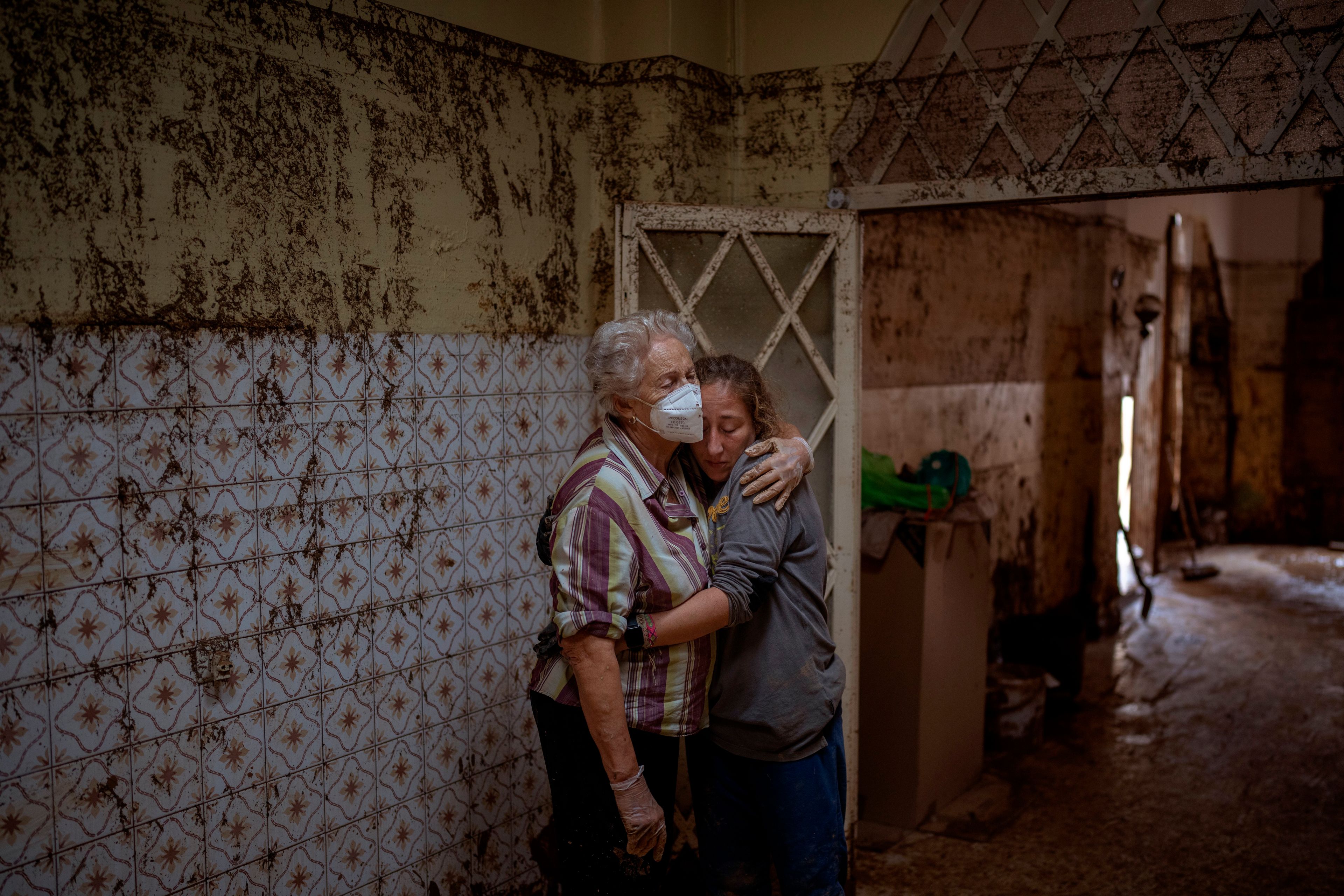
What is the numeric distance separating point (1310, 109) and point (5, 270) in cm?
304

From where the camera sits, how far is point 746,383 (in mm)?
2312

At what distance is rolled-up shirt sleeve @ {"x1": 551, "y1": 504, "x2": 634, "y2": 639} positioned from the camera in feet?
6.51

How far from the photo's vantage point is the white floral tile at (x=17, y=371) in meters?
1.98

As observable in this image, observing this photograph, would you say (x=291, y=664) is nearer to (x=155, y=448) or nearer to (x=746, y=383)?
(x=155, y=448)

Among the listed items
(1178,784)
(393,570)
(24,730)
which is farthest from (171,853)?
(1178,784)

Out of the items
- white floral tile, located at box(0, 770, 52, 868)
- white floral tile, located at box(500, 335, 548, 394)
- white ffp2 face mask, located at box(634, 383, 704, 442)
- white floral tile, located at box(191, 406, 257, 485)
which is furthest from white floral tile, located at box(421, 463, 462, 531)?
white floral tile, located at box(0, 770, 52, 868)

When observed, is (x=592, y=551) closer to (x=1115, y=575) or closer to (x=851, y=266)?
(x=851, y=266)

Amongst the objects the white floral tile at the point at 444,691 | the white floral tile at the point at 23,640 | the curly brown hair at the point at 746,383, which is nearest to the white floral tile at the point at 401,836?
the white floral tile at the point at 444,691

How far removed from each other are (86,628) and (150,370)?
55cm

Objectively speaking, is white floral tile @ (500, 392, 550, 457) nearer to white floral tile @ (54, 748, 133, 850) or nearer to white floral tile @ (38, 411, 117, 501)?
white floral tile @ (38, 411, 117, 501)

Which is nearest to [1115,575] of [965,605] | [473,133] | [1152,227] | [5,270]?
[1152,227]

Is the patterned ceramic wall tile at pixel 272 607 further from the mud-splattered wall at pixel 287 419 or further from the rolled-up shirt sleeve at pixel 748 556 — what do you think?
the rolled-up shirt sleeve at pixel 748 556

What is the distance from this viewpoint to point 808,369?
322 cm

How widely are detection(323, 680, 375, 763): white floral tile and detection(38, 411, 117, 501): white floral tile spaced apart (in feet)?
2.52
